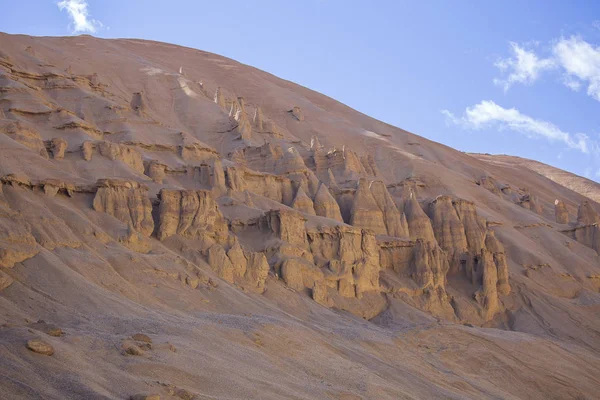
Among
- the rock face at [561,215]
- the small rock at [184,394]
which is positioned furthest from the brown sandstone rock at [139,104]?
the small rock at [184,394]

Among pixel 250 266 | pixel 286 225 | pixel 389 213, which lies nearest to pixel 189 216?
pixel 250 266

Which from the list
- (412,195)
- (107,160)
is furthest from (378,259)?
(107,160)

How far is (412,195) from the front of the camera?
6047 cm

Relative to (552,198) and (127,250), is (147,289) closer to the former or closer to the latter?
(127,250)

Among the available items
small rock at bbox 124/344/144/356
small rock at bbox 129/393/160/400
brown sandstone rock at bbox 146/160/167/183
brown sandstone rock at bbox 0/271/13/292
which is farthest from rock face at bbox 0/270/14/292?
brown sandstone rock at bbox 146/160/167/183

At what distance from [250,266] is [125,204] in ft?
22.8

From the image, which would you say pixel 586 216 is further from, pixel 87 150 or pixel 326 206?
pixel 87 150

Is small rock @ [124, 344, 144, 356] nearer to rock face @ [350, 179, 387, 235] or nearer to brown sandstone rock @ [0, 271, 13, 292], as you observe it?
brown sandstone rock @ [0, 271, 13, 292]

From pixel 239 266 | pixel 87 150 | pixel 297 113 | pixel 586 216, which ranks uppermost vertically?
pixel 297 113

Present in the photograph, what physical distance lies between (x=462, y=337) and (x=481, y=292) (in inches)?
457

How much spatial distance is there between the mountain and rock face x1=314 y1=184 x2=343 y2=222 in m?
0.16

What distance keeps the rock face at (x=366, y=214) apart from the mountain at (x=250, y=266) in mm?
141

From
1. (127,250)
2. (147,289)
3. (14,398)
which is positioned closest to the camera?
(14,398)

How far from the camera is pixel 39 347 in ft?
57.5
